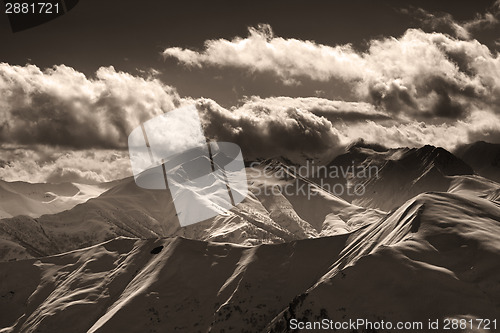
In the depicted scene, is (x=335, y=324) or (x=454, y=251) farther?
(x=454, y=251)

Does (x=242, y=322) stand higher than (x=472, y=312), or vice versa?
(x=472, y=312)

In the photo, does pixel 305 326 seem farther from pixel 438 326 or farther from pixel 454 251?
pixel 454 251

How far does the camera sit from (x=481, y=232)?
188 meters

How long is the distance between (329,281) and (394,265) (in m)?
20.1

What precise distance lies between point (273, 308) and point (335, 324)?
51.6m

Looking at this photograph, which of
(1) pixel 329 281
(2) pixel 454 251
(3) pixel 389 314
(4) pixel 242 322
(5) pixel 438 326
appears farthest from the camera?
(4) pixel 242 322

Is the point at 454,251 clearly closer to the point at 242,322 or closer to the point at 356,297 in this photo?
the point at 356,297

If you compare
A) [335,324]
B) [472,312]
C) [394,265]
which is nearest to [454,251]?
[394,265]

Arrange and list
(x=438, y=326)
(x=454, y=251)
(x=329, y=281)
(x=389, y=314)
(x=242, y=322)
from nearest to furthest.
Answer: (x=438, y=326)
(x=389, y=314)
(x=329, y=281)
(x=454, y=251)
(x=242, y=322)

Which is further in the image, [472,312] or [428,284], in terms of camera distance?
[428,284]

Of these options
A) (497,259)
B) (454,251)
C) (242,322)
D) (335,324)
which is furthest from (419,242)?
(242,322)

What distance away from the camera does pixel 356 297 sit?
15700 centimetres

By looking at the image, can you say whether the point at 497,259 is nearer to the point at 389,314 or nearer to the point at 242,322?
the point at 389,314

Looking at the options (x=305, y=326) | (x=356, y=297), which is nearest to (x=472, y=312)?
(x=356, y=297)
